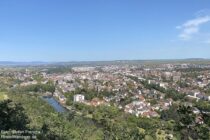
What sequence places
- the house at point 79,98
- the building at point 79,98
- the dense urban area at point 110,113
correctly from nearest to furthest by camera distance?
the dense urban area at point 110,113, the house at point 79,98, the building at point 79,98

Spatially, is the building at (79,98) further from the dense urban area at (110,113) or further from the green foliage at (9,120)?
the green foliage at (9,120)

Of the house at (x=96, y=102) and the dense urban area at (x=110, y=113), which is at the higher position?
the dense urban area at (x=110, y=113)

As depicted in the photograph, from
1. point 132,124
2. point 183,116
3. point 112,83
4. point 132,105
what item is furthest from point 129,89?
point 183,116

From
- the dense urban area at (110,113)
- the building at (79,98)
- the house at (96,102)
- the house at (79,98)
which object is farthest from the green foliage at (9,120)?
the building at (79,98)

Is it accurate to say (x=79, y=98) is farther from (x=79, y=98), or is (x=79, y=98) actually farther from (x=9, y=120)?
(x=9, y=120)

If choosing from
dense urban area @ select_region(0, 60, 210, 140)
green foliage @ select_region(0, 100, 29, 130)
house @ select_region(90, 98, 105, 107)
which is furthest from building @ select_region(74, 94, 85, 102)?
green foliage @ select_region(0, 100, 29, 130)

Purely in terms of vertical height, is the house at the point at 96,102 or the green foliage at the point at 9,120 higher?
the green foliage at the point at 9,120

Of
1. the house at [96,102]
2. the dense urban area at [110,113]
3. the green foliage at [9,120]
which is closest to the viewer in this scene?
the green foliage at [9,120]

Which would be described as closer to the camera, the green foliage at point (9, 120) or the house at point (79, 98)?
the green foliage at point (9, 120)

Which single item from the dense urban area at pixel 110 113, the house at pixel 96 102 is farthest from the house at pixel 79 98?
the house at pixel 96 102

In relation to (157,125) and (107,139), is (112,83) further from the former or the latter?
(107,139)

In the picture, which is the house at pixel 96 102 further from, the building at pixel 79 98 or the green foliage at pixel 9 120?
the green foliage at pixel 9 120

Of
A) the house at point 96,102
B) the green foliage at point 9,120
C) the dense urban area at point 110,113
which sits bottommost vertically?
the house at point 96,102
